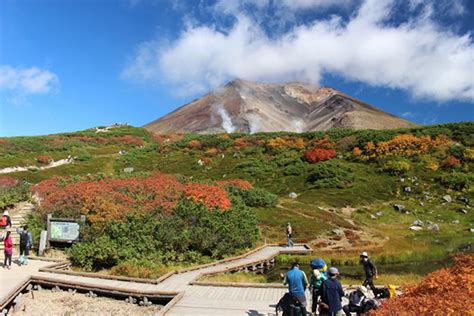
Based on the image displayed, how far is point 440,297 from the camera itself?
33.3 ft

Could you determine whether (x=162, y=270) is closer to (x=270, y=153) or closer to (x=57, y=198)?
(x=57, y=198)

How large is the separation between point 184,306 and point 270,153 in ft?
181

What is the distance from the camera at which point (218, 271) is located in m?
20.8

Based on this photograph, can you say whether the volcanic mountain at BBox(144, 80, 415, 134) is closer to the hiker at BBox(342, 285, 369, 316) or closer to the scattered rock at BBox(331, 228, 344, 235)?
the scattered rock at BBox(331, 228, 344, 235)

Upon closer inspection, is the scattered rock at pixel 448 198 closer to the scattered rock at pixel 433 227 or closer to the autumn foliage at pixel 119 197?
the scattered rock at pixel 433 227

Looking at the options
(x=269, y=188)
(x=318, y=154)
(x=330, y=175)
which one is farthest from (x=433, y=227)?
(x=318, y=154)

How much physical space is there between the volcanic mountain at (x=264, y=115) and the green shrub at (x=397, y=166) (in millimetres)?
64922

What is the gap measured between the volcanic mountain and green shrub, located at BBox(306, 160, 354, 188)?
67844 mm

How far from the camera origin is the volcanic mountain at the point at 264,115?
432 ft

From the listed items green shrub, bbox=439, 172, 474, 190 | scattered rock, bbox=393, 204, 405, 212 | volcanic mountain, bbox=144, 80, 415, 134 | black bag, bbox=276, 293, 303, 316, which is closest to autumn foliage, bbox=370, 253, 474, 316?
black bag, bbox=276, 293, 303, 316

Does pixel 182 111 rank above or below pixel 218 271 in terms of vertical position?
above

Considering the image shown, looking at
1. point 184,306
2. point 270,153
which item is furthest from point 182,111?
point 184,306

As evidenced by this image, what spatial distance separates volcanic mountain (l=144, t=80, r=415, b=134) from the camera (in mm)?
131625

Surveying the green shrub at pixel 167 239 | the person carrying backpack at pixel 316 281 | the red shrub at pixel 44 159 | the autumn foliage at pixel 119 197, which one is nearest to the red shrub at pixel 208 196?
the autumn foliage at pixel 119 197
